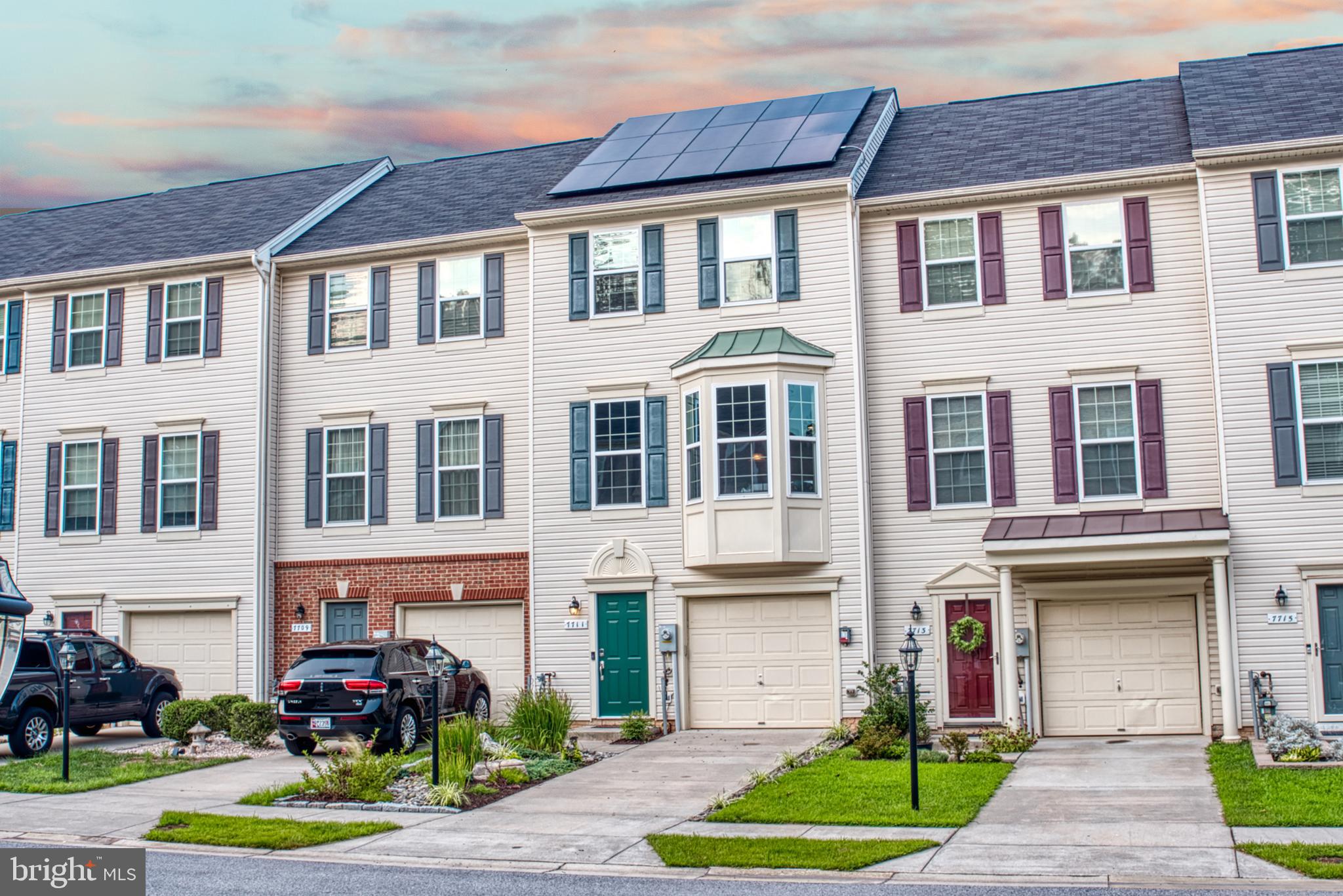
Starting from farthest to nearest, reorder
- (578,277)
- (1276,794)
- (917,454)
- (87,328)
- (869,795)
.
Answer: (87,328) < (578,277) < (917,454) < (869,795) < (1276,794)

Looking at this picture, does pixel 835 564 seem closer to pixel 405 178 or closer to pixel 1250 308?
pixel 1250 308

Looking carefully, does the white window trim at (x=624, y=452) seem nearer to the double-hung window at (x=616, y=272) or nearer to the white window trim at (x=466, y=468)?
the double-hung window at (x=616, y=272)

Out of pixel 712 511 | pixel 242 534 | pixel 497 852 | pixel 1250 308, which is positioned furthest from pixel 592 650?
pixel 1250 308

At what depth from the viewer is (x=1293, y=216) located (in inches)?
714

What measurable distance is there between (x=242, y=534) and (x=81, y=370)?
476 cm

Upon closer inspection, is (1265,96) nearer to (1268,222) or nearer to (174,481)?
(1268,222)

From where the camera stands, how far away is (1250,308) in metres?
18.0

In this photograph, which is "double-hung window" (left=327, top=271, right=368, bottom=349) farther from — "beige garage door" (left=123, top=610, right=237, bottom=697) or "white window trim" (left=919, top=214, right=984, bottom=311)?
"white window trim" (left=919, top=214, right=984, bottom=311)

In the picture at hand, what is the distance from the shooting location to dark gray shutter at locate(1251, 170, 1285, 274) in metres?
18.1

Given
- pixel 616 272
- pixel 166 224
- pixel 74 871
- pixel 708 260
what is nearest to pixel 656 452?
pixel 616 272

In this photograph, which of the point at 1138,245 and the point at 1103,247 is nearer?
the point at 1138,245

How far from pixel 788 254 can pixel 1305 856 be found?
1218 centimetres

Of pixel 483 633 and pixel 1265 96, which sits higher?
pixel 1265 96

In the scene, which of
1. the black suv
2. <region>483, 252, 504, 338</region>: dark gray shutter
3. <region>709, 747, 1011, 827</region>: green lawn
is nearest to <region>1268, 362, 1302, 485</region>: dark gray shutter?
<region>709, 747, 1011, 827</region>: green lawn
